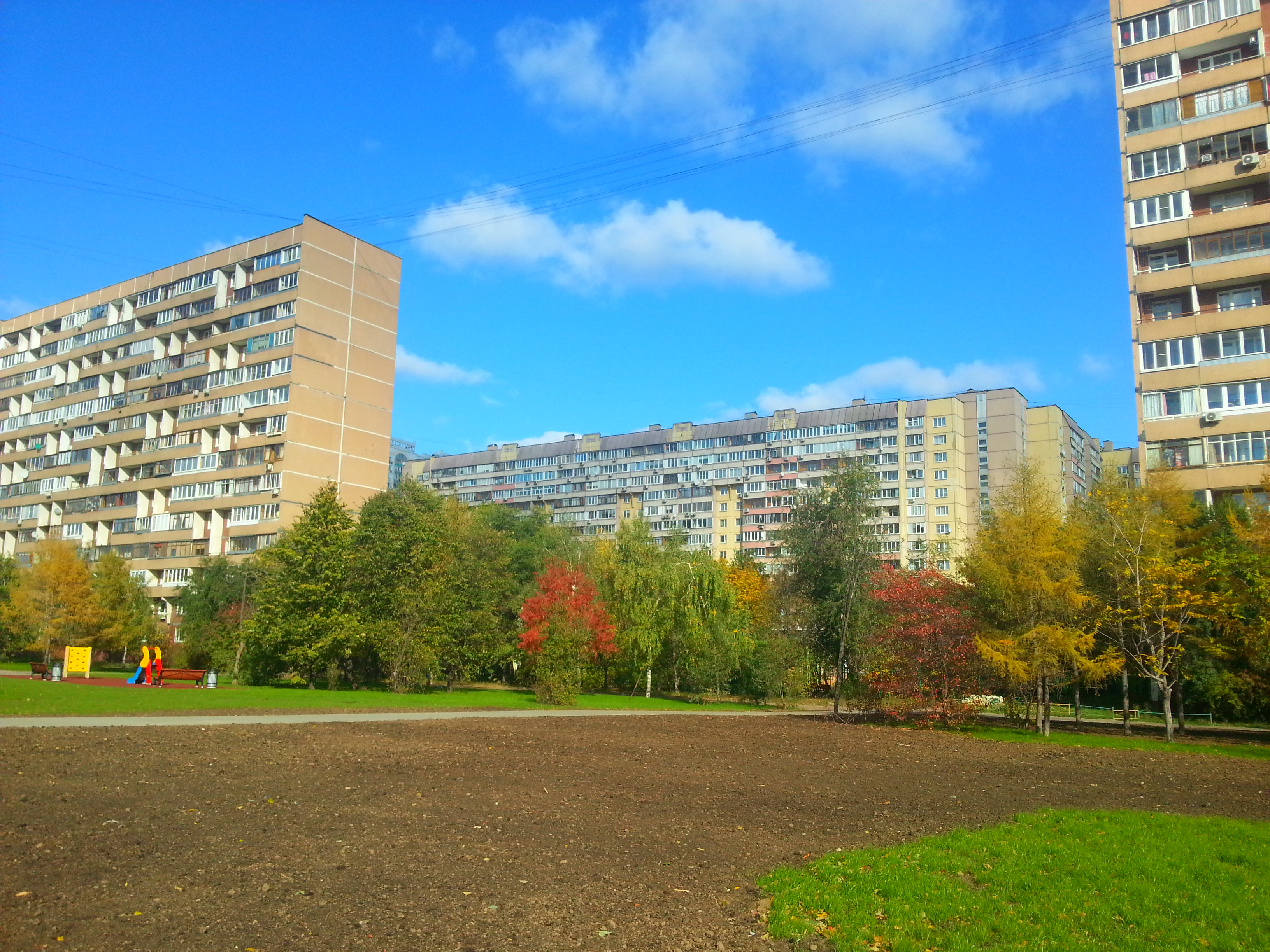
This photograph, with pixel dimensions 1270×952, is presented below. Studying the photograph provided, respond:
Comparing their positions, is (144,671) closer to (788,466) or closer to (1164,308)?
(1164,308)

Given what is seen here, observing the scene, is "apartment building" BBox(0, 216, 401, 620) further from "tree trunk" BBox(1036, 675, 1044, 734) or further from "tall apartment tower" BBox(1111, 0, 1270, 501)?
"tall apartment tower" BBox(1111, 0, 1270, 501)

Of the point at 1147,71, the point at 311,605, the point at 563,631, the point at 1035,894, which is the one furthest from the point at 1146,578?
the point at 311,605

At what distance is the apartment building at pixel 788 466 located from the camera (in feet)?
362

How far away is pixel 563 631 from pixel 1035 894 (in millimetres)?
32450

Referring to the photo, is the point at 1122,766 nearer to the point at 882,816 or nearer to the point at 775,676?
the point at 882,816

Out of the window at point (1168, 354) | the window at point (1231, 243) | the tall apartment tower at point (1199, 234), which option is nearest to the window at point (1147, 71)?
the tall apartment tower at point (1199, 234)

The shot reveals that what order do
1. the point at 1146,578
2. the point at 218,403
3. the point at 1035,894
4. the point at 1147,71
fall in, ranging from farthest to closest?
the point at 218,403 → the point at 1147,71 → the point at 1146,578 → the point at 1035,894

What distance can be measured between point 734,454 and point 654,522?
1629cm

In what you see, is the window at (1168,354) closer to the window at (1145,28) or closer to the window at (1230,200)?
the window at (1230,200)

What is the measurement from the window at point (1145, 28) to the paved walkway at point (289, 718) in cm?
4504

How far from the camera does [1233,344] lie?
146ft

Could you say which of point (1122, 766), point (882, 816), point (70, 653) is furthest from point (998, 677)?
point (70, 653)

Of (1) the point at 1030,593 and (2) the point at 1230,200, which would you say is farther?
(2) the point at 1230,200

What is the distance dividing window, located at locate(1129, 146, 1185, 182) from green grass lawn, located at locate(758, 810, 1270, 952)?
47.1 meters
